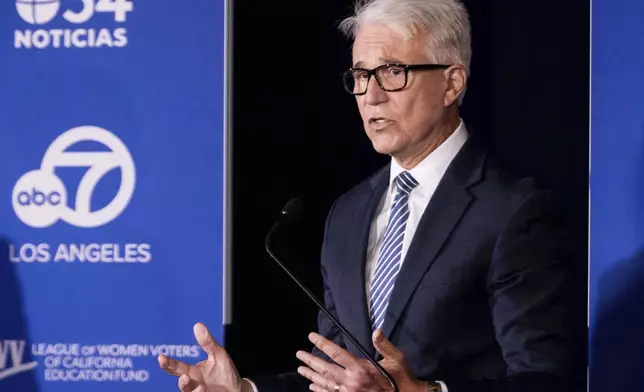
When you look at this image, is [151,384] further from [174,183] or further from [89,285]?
[174,183]

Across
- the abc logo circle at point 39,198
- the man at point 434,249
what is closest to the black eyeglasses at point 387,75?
the man at point 434,249

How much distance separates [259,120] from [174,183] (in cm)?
34

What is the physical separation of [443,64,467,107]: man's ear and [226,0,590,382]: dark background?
0.04 m

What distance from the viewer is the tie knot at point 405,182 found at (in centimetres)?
277

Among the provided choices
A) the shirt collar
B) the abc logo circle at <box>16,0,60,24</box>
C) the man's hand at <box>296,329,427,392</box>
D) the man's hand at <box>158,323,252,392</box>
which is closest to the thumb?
the man's hand at <box>296,329,427,392</box>

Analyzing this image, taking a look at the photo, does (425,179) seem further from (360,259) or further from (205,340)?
(205,340)

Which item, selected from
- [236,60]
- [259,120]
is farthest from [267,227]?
[236,60]

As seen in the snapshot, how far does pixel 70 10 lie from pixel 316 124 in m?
0.92

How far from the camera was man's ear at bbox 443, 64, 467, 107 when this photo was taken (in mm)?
2723

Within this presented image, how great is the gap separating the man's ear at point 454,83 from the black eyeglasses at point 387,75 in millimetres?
25

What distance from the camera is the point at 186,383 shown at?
2.47m

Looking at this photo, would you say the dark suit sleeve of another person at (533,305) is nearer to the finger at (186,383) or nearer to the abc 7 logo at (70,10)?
the finger at (186,383)

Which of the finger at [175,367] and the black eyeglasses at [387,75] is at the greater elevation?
the black eyeglasses at [387,75]

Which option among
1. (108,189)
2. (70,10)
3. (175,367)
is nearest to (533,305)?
(175,367)
